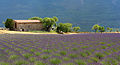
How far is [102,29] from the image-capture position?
61.0 m

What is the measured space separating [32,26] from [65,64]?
153ft

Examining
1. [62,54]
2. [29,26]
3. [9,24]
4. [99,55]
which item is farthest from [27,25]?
[99,55]

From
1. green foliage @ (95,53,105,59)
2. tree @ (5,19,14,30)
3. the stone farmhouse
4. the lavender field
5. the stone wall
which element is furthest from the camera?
the stone wall

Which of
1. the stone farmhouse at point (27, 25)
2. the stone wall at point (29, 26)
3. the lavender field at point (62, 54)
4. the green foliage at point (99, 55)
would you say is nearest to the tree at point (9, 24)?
the stone farmhouse at point (27, 25)

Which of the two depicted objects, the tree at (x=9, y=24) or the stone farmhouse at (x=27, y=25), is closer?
the tree at (x=9, y=24)

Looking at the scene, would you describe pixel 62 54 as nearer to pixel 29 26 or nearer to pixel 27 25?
pixel 27 25

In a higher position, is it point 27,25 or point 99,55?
point 27,25

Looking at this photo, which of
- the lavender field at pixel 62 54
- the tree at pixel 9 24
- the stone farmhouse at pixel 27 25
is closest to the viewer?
the lavender field at pixel 62 54

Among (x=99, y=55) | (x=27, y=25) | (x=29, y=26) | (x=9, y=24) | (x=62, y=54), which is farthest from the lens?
(x=29, y=26)

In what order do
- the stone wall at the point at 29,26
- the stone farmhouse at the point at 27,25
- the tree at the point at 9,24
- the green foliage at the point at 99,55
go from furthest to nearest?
the stone wall at the point at 29,26
the stone farmhouse at the point at 27,25
the tree at the point at 9,24
the green foliage at the point at 99,55

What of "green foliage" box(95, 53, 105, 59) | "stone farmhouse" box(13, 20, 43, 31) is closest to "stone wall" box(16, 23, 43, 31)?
"stone farmhouse" box(13, 20, 43, 31)

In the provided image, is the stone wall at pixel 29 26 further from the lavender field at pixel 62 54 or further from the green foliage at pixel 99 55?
the green foliage at pixel 99 55

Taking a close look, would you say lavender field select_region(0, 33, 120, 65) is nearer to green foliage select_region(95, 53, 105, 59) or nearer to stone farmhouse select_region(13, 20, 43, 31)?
green foliage select_region(95, 53, 105, 59)

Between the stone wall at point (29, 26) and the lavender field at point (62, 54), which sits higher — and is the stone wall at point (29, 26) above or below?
above
